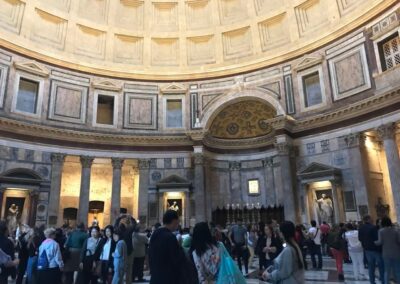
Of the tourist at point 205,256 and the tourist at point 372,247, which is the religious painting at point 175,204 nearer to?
the tourist at point 372,247

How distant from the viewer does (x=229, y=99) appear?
851 inches

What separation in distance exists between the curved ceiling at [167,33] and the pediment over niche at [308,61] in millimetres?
540

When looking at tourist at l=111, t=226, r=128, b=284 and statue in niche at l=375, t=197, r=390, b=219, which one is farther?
statue in niche at l=375, t=197, r=390, b=219

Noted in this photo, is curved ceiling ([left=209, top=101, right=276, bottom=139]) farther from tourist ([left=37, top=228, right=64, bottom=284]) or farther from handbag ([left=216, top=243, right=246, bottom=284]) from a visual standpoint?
handbag ([left=216, top=243, right=246, bottom=284])

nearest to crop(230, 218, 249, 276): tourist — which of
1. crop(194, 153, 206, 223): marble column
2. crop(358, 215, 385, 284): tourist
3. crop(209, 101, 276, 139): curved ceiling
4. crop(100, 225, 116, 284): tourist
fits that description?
crop(358, 215, 385, 284): tourist

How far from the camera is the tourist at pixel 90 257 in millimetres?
6863

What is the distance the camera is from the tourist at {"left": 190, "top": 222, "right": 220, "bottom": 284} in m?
3.88

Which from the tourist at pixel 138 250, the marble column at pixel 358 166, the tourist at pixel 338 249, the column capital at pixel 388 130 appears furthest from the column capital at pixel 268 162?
the tourist at pixel 138 250

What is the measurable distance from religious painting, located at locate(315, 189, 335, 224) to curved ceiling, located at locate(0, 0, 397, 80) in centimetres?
846

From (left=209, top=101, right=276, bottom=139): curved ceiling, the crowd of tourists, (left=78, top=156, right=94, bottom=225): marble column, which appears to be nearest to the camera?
the crowd of tourists

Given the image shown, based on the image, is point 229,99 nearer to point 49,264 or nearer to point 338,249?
point 338,249

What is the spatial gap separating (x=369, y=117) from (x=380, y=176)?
127 inches

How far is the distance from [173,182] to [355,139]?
10.4 m

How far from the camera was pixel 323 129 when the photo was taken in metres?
18.2
